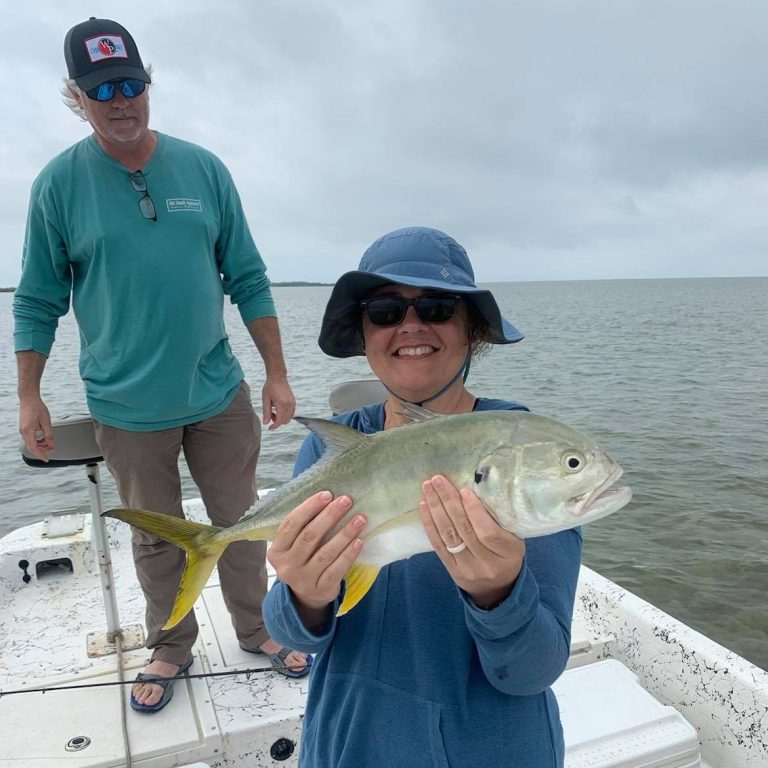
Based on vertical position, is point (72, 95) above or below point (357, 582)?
above

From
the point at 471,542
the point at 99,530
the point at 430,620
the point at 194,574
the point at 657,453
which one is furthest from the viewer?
the point at 657,453

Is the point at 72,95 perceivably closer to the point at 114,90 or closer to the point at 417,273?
the point at 114,90

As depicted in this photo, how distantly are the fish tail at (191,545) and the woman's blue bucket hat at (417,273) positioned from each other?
2.65ft

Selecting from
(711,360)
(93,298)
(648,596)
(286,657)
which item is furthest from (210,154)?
(711,360)

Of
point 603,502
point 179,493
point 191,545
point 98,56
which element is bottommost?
point 179,493

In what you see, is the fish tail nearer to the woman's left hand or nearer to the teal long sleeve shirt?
the woman's left hand

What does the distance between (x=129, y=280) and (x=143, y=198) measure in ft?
1.34

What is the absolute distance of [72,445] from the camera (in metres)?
3.24

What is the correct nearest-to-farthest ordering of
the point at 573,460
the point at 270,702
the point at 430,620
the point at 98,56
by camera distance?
the point at 573,460
the point at 430,620
the point at 98,56
the point at 270,702

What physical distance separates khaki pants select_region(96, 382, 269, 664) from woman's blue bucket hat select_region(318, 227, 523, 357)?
4.90 feet

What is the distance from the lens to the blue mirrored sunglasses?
9.46ft

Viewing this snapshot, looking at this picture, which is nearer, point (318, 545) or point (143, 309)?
point (318, 545)

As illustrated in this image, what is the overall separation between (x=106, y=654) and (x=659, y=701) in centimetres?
305

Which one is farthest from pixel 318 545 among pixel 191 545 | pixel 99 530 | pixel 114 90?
pixel 114 90
